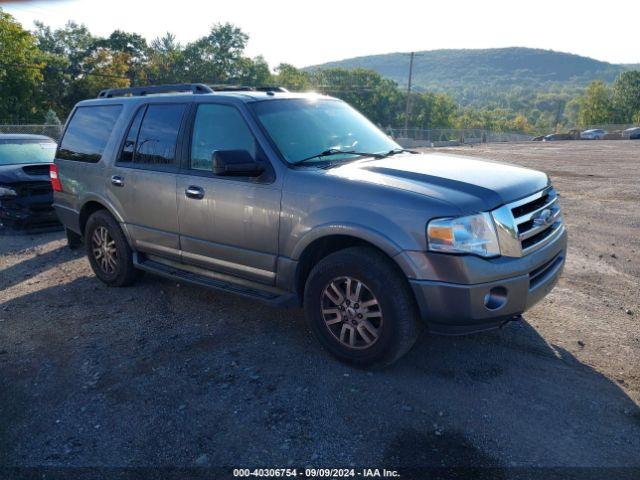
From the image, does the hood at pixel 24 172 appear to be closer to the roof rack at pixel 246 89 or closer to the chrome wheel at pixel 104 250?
the chrome wheel at pixel 104 250

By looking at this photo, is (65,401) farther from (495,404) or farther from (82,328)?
(495,404)

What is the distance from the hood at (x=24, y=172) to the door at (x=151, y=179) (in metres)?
3.95

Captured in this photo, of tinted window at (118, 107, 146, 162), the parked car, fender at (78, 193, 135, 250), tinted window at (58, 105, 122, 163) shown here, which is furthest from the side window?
the parked car

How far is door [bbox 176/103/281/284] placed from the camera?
12.6 ft

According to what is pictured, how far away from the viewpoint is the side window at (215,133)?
404 centimetres

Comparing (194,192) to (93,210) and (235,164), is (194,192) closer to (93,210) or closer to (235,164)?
(235,164)

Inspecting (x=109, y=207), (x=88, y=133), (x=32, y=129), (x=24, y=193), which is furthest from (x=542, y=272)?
(x=32, y=129)

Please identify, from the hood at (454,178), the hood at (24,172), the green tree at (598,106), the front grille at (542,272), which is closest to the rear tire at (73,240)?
the hood at (24,172)

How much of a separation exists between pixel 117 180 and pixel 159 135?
0.70 metres

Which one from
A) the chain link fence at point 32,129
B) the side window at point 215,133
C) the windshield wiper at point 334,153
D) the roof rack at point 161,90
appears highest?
the roof rack at point 161,90

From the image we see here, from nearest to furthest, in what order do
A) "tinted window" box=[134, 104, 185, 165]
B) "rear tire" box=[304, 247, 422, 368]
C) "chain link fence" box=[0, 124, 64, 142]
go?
1. "rear tire" box=[304, 247, 422, 368]
2. "tinted window" box=[134, 104, 185, 165]
3. "chain link fence" box=[0, 124, 64, 142]

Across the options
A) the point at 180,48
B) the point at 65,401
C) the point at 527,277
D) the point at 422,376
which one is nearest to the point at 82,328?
the point at 65,401

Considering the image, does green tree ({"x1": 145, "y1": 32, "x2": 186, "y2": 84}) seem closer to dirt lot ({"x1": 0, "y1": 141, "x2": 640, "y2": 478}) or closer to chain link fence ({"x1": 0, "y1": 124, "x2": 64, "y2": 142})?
chain link fence ({"x1": 0, "y1": 124, "x2": 64, "y2": 142})

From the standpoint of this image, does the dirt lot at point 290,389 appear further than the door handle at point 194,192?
No
